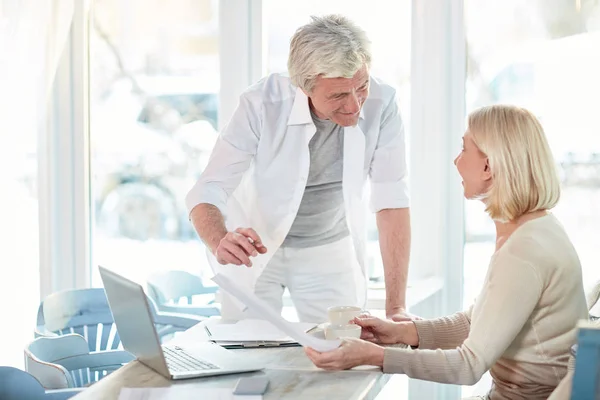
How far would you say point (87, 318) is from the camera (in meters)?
3.05

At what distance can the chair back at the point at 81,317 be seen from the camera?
2.90 m

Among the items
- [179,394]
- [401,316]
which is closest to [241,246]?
[401,316]

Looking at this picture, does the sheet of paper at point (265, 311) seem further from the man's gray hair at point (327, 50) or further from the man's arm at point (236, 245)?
the man's gray hair at point (327, 50)

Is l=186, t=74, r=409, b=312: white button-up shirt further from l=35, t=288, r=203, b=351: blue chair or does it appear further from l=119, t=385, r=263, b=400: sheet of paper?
l=119, t=385, r=263, b=400: sheet of paper

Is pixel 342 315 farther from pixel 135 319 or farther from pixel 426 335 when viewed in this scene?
pixel 135 319

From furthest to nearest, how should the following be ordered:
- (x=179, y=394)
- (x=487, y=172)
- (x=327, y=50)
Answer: (x=327, y=50), (x=487, y=172), (x=179, y=394)

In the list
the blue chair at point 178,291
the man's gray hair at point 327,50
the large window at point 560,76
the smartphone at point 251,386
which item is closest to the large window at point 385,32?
the large window at point 560,76

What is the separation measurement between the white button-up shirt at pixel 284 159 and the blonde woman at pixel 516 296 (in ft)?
2.23

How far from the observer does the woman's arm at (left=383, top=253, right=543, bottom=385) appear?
1.80 meters

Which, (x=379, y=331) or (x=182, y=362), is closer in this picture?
(x=182, y=362)

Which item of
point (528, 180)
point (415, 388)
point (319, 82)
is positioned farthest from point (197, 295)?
point (528, 180)

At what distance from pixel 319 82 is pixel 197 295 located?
1.69 metres

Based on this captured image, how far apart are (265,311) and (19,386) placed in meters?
0.62

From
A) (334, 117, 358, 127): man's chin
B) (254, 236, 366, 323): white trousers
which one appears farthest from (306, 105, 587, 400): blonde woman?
(254, 236, 366, 323): white trousers
